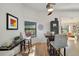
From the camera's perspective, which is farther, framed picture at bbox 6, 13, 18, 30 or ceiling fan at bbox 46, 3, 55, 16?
framed picture at bbox 6, 13, 18, 30

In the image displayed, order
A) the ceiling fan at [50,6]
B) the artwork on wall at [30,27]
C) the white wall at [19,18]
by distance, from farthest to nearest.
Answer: the artwork on wall at [30,27]
the white wall at [19,18]
the ceiling fan at [50,6]

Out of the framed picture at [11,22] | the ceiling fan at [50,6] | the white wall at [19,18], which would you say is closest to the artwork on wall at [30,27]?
the white wall at [19,18]

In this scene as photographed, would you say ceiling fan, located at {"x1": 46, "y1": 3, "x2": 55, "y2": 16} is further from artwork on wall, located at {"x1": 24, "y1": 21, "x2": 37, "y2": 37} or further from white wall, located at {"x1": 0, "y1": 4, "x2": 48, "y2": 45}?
artwork on wall, located at {"x1": 24, "y1": 21, "x2": 37, "y2": 37}

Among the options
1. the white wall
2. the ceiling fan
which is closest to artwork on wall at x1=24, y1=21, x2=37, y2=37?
the white wall

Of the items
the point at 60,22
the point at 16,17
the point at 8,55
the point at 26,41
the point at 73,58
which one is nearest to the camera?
the point at 73,58

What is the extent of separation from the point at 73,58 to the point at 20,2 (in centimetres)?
92

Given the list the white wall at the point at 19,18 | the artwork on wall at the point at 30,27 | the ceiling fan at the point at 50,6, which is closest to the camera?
the ceiling fan at the point at 50,6

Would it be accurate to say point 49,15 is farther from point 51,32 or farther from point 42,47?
point 42,47

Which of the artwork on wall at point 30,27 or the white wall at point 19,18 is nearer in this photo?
the white wall at point 19,18

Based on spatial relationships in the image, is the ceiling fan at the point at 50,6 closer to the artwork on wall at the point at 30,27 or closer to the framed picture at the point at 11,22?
the artwork on wall at the point at 30,27

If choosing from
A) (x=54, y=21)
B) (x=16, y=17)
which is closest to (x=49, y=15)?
(x=54, y=21)

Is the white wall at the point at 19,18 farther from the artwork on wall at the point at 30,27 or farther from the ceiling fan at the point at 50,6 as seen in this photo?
the ceiling fan at the point at 50,6

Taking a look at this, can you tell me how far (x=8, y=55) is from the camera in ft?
4.75

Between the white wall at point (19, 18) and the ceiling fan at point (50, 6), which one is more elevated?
the ceiling fan at point (50, 6)
